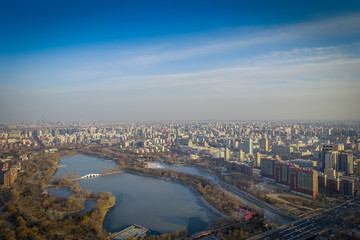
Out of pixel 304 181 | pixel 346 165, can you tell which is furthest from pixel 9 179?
pixel 346 165

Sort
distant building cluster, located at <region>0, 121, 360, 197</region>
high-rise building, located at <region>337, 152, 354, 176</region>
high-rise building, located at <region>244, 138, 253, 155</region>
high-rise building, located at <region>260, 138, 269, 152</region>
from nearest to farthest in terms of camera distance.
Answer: distant building cluster, located at <region>0, 121, 360, 197</region>, high-rise building, located at <region>337, 152, 354, 176</region>, high-rise building, located at <region>244, 138, 253, 155</region>, high-rise building, located at <region>260, 138, 269, 152</region>

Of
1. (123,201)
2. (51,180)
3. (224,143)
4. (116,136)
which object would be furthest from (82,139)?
(123,201)

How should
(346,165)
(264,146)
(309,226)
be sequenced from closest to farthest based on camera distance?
(309,226) < (346,165) < (264,146)

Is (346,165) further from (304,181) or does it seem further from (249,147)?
(249,147)

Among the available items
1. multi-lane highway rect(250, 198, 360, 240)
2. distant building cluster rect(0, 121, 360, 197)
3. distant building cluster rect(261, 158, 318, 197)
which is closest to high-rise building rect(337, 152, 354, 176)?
distant building cluster rect(0, 121, 360, 197)

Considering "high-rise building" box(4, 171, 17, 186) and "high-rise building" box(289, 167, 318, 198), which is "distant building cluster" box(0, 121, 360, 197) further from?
"high-rise building" box(4, 171, 17, 186)

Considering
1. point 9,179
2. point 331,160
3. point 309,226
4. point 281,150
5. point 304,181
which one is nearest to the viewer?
point 309,226

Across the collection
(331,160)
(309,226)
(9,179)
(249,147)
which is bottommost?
(309,226)

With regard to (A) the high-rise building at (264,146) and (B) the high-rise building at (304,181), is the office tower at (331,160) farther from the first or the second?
(A) the high-rise building at (264,146)
